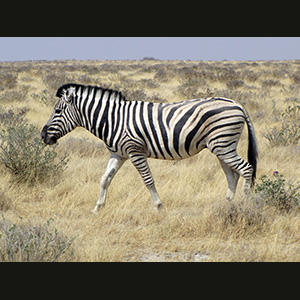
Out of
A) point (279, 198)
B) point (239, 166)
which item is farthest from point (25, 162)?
point (279, 198)

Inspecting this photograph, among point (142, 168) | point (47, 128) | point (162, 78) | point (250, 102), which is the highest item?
point (162, 78)

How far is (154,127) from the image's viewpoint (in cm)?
499

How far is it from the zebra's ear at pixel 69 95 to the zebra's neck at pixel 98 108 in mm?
72

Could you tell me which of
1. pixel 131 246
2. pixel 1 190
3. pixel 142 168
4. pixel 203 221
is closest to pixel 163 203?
pixel 142 168

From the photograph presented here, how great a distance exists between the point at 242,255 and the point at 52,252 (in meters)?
1.89

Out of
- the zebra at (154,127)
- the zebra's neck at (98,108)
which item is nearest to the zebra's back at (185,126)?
the zebra at (154,127)

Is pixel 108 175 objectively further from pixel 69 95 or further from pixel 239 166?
pixel 239 166

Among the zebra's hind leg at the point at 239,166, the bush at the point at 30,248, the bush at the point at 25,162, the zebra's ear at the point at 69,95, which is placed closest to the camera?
the bush at the point at 30,248

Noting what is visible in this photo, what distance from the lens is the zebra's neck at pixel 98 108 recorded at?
514 centimetres

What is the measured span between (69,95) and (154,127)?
4.32 feet

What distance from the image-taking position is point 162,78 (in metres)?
23.0

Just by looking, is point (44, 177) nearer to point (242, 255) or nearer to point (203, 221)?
point (203, 221)

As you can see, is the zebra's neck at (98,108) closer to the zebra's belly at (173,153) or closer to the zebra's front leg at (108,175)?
the zebra's front leg at (108,175)

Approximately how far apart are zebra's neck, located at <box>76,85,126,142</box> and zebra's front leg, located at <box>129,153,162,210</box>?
0.50 meters
